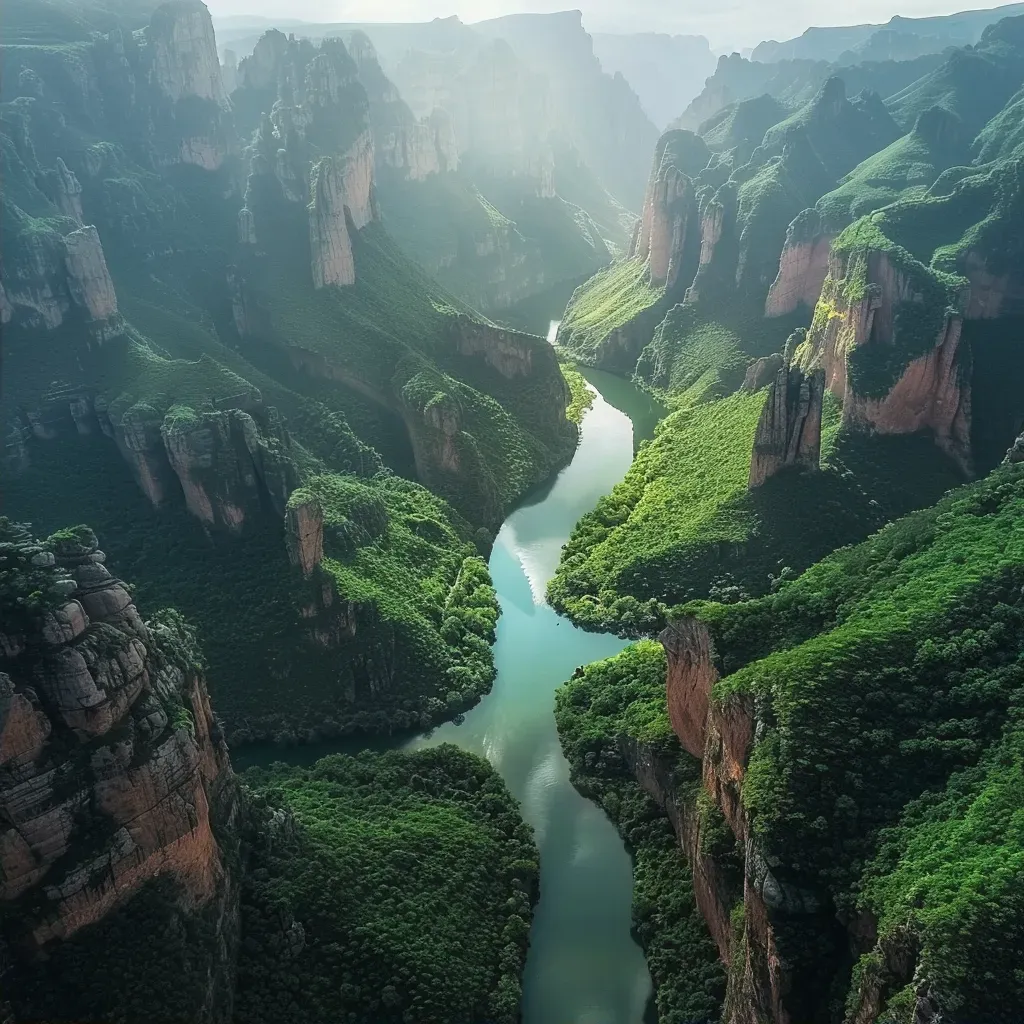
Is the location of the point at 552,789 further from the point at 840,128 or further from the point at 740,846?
the point at 840,128

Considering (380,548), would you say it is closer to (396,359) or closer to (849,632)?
(396,359)

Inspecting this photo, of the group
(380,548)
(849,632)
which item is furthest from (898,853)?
(380,548)

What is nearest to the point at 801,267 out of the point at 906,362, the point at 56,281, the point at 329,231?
the point at 906,362

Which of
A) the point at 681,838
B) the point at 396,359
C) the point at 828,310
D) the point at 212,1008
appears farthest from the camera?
the point at 396,359

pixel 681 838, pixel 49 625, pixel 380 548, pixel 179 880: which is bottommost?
pixel 681 838

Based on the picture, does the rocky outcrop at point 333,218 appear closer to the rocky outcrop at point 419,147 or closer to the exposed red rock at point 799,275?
the rocky outcrop at point 419,147

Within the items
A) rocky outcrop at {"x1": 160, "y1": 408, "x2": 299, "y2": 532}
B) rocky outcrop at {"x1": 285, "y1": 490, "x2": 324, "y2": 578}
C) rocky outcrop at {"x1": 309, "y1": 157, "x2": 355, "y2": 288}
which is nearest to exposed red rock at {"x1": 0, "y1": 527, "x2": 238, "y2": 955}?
rocky outcrop at {"x1": 285, "y1": 490, "x2": 324, "y2": 578}

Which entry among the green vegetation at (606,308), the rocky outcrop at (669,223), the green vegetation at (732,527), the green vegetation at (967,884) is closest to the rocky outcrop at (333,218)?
the green vegetation at (606,308)
